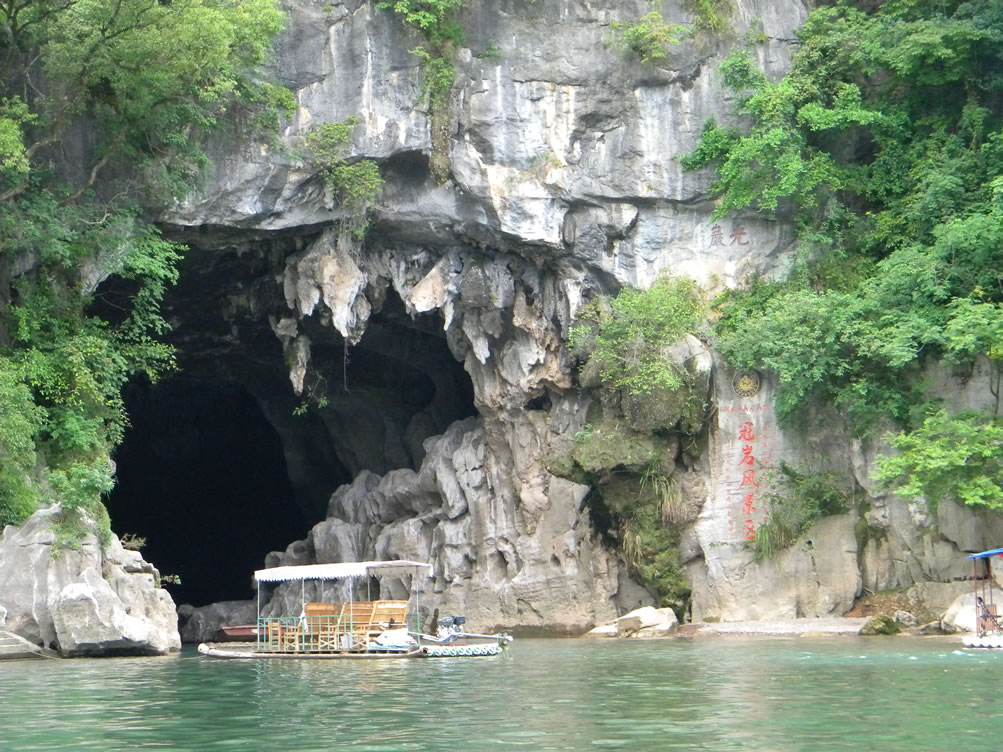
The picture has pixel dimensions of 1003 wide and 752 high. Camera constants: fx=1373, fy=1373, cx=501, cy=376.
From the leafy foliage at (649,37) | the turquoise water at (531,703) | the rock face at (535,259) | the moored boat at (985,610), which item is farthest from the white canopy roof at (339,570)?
the leafy foliage at (649,37)

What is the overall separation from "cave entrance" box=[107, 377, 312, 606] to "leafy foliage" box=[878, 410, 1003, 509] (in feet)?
64.3

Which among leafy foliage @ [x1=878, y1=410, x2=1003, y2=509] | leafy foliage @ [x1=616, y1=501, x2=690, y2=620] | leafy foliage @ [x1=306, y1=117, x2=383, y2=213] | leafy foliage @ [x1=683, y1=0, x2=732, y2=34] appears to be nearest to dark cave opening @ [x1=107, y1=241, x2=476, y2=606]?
leafy foliage @ [x1=306, y1=117, x2=383, y2=213]

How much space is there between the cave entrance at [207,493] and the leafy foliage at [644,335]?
1404cm

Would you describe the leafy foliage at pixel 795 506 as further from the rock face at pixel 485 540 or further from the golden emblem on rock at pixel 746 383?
the rock face at pixel 485 540

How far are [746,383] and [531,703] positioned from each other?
13.2 meters

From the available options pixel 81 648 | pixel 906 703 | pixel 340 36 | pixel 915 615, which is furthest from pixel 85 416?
pixel 906 703

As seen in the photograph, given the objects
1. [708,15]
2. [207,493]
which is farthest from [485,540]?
[207,493]

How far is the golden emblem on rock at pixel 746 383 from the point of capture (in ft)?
78.7

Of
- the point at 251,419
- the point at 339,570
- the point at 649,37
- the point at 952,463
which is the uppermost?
the point at 649,37

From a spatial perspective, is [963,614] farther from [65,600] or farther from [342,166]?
[65,600]

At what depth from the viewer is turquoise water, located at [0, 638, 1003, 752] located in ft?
30.6

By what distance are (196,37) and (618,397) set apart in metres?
9.74

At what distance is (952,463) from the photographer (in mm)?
19734

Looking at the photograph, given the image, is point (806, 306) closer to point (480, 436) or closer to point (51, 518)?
point (480, 436)
